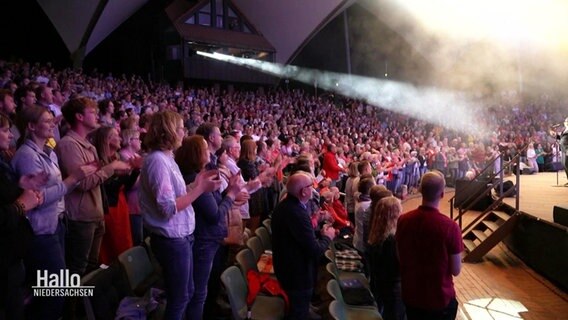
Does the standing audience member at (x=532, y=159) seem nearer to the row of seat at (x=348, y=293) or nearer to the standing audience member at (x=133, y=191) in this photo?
the row of seat at (x=348, y=293)

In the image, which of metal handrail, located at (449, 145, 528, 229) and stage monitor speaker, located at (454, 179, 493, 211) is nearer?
metal handrail, located at (449, 145, 528, 229)

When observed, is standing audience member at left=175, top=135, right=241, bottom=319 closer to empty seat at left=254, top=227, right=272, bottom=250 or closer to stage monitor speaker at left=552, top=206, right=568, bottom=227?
empty seat at left=254, top=227, right=272, bottom=250

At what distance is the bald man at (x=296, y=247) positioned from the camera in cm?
298

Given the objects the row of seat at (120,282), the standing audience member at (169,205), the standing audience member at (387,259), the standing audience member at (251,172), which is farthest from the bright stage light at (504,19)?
the row of seat at (120,282)

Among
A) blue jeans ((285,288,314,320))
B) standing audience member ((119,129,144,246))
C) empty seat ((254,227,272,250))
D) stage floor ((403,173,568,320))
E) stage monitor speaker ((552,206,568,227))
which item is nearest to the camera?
blue jeans ((285,288,314,320))

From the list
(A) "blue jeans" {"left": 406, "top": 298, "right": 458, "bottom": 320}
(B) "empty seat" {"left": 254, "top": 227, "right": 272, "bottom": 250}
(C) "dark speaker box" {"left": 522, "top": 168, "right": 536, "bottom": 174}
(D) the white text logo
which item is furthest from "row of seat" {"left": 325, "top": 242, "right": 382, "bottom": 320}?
(C) "dark speaker box" {"left": 522, "top": 168, "right": 536, "bottom": 174}

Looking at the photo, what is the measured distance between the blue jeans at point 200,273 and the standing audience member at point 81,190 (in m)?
0.72

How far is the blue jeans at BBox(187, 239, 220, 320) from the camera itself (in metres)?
2.83

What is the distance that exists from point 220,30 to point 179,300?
66.8 ft

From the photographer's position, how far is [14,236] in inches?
82.4

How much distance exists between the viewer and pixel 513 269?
641 centimetres

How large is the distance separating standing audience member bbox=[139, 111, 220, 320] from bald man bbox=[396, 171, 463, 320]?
1.28 meters

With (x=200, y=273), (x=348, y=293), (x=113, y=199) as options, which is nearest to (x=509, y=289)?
(x=348, y=293)

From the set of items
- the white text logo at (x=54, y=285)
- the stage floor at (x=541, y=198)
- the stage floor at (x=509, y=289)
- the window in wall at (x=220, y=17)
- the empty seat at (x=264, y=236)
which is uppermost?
the window in wall at (x=220, y=17)
